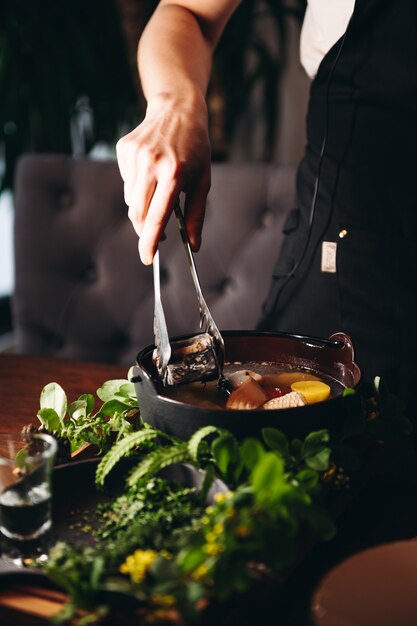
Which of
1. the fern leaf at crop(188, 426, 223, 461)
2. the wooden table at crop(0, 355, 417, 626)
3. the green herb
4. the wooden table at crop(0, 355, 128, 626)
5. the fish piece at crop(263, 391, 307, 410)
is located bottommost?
the wooden table at crop(0, 355, 128, 626)

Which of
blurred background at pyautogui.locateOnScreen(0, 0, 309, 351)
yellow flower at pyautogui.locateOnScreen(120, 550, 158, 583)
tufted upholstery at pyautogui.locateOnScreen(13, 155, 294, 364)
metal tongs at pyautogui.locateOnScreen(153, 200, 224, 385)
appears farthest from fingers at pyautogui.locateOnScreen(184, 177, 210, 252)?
blurred background at pyautogui.locateOnScreen(0, 0, 309, 351)

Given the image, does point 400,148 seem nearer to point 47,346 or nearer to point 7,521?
point 7,521

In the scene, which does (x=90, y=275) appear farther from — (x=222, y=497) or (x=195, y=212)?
(x=222, y=497)

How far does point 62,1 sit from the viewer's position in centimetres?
306

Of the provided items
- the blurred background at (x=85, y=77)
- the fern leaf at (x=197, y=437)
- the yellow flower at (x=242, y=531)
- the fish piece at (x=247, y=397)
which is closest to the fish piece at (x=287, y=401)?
the fish piece at (x=247, y=397)

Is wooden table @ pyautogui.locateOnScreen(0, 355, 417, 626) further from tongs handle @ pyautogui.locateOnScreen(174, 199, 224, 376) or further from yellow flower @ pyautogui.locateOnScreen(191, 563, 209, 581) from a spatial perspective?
tongs handle @ pyautogui.locateOnScreen(174, 199, 224, 376)

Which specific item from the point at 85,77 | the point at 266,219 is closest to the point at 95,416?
the point at 266,219

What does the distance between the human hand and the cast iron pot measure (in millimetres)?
183

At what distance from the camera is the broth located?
2.95 ft

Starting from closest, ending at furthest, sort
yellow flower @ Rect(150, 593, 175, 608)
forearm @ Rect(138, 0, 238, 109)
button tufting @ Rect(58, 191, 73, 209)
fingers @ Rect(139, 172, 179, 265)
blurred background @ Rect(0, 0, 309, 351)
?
yellow flower @ Rect(150, 593, 175, 608), fingers @ Rect(139, 172, 179, 265), forearm @ Rect(138, 0, 238, 109), button tufting @ Rect(58, 191, 73, 209), blurred background @ Rect(0, 0, 309, 351)

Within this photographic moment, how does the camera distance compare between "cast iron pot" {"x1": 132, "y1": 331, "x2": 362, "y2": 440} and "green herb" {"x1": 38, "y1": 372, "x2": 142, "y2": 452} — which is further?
"green herb" {"x1": 38, "y1": 372, "x2": 142, "y2": 452}

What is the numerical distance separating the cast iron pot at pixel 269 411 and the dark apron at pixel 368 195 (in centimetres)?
40

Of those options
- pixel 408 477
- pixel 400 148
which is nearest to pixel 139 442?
pixel 408 477

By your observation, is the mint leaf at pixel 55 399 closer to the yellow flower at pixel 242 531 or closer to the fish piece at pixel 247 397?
the fish piece at pixel 247 397
